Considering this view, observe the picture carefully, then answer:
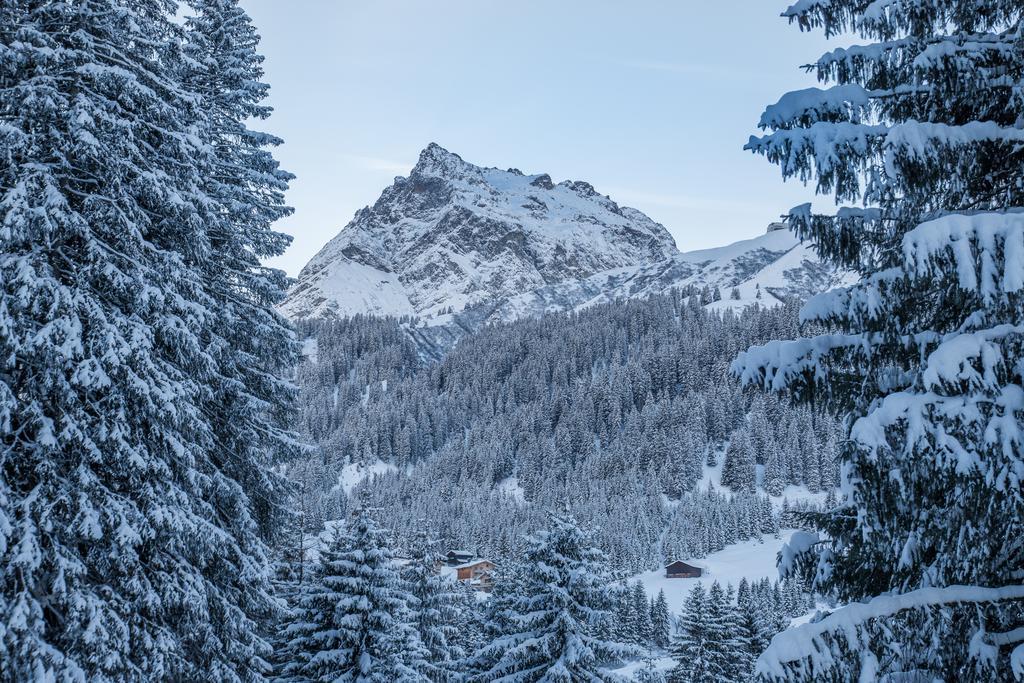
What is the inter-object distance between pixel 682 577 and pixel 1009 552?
280 feet

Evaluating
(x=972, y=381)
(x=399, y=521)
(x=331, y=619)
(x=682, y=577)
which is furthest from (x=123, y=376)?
(x=399, y=521)

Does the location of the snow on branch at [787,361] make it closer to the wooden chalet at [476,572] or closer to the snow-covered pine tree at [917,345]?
the snow-covered pine tree at [917,345]

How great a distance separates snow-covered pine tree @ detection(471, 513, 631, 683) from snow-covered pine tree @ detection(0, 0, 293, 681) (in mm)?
7664

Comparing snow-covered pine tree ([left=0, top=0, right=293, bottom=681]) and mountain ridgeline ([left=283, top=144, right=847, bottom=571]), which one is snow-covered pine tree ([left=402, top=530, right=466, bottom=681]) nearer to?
snow-covered pine tree ([left=0, top=0, right=293, bottom=681])

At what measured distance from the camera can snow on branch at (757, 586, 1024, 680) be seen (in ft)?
14.4

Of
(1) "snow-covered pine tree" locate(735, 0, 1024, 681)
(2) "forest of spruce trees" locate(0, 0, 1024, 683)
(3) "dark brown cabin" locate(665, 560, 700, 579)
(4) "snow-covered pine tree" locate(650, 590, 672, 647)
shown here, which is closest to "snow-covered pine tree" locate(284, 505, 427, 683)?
(2) "forest of spruce trees" locate(0, 0, 1024, 683)

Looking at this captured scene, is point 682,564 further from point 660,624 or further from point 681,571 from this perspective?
point 660,624

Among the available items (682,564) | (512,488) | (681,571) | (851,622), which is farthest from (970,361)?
(512,488)

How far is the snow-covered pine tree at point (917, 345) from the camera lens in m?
3.99

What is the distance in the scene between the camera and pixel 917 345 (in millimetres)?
5297

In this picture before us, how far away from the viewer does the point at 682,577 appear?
83.1 m

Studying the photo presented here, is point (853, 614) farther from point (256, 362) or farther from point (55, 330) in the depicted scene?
point (256, 362)

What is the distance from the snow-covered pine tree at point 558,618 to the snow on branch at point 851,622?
42.5 ft

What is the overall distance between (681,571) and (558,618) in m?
72.6
